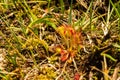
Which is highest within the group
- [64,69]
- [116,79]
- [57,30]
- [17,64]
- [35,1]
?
[35,1]

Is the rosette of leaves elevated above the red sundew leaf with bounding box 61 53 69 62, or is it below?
above

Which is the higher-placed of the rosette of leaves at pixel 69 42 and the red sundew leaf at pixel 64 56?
the rosette of leaves at pixel 69 42

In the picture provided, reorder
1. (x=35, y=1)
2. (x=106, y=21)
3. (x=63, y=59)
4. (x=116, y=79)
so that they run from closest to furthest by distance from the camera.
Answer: (x=116, y=79) → (x=63, y=59) → (x=106, y=21) → (x=35, y=1)

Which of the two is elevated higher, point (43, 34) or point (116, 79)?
point (43, 34)

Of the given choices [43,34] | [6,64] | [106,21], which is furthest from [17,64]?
[106,21]

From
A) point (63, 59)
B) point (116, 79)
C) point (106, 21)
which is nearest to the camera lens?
point (116, 79)

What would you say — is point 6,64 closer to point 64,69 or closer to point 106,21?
point 64,69

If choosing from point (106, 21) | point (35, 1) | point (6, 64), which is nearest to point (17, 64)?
point (6, 64)

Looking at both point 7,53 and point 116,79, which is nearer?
point 116,79
